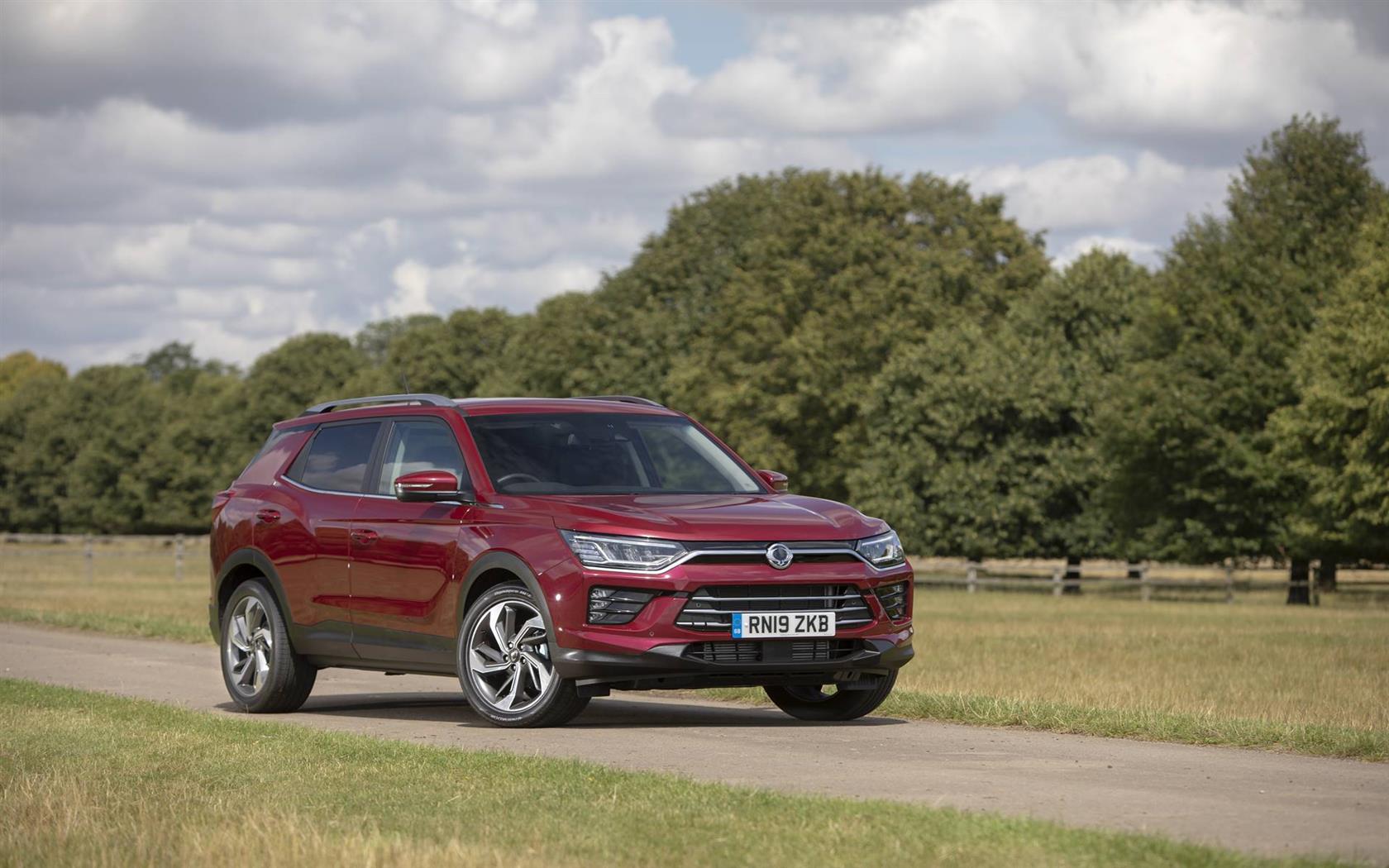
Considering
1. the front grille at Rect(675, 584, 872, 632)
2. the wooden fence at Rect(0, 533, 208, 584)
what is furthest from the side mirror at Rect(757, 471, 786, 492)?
the wooden fence at Rect(0, 533, 208, 584)

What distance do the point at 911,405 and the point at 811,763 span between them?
48.2 metres

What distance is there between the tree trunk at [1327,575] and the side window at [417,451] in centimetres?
4627

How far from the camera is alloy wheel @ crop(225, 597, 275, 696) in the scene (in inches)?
509

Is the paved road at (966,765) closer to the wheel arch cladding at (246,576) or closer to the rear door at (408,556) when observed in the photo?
the rear door at (408,556)

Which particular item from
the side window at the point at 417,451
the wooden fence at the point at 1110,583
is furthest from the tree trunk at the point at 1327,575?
the side window at the point at 417,451

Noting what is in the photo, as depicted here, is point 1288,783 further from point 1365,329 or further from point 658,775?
point 1365,329

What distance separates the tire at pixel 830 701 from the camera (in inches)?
452

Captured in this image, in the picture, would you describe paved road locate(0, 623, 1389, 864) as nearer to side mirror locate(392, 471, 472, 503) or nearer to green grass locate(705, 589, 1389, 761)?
green grass locate(705, 589, 1389, 761)

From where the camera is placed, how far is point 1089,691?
15742 millimetres

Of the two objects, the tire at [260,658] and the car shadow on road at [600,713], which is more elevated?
the tire at [260,658]

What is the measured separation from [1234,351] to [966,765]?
4412 centimetres

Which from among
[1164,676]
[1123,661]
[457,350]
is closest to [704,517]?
[1164,676]

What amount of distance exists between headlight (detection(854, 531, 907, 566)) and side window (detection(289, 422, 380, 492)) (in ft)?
11.0

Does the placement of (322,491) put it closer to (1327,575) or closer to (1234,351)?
(1234,351)
